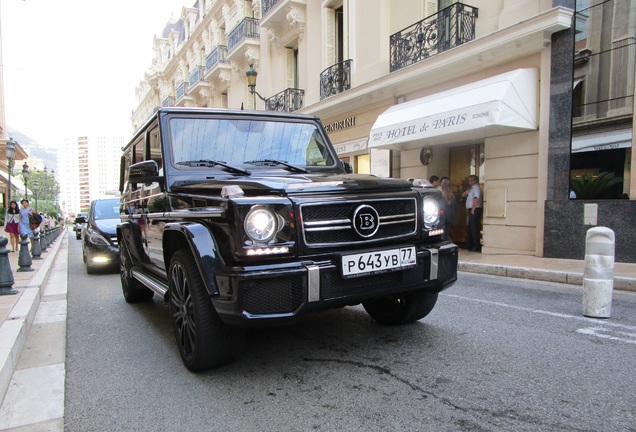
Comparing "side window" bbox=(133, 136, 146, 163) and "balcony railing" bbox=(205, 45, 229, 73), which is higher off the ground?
"balcony railing" bbox=(205, 45, 229, 73)

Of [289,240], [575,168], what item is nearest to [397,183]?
[289,240]

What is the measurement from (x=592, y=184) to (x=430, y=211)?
6648 mm

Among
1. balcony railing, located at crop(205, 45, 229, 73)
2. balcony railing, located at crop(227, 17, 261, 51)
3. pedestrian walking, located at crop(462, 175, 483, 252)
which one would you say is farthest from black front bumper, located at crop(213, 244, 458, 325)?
balcony railing, located at crop(205, 45, 229, 73)

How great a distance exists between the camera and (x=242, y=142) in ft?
13.2

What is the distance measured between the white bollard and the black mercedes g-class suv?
6.00ft

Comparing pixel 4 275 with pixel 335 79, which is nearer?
pixel 4 275

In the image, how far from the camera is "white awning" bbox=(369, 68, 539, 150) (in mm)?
8797

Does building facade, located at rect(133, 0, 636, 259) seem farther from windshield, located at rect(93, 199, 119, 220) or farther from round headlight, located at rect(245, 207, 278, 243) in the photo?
round headlight, located at rect(245, 207, 278, 243)

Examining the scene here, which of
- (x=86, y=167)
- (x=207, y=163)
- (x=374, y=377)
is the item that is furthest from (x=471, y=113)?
(x=86, y=167)

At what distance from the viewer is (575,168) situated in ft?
28.0

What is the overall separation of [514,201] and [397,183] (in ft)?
24.3

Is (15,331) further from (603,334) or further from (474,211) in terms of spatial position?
(474,211)

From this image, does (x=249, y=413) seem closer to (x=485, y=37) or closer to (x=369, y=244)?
(x=369, y=244)

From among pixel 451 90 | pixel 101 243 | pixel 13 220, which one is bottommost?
pixel 101 243
